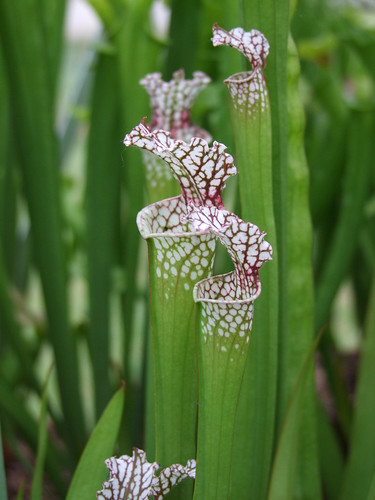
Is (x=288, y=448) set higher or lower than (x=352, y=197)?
lower

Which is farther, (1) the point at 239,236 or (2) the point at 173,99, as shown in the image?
(2) the point at 173,99

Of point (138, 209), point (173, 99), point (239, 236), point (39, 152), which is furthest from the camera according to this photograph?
point (138, 209)

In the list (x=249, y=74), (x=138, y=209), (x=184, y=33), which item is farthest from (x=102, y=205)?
(x=249, y=74)

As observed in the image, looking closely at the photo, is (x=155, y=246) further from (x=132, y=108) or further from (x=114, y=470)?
(x=132, y=108)

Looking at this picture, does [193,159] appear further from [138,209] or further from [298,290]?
[138,209]

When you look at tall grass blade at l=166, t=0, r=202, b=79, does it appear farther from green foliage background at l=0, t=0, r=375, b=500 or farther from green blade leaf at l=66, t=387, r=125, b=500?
green blade leaf at l=66, t=387, r=125, b=500

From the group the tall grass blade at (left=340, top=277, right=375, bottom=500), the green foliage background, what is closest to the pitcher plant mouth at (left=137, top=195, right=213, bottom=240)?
the green foliage background

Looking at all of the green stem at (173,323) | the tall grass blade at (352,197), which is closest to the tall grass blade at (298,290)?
the green stem at (173,323)

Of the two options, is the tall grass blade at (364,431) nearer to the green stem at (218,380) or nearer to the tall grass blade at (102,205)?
the green stem at (218,380)

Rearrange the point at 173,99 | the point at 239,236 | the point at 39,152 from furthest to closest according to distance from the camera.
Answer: the point at 39,152 < the point at 173,99 < the point at 239,236
